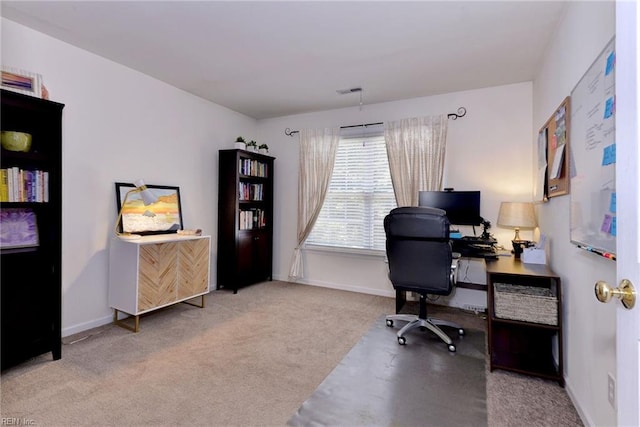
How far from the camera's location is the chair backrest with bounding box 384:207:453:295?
2.35 m

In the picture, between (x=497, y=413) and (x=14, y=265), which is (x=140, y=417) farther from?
(x=497, y=413)

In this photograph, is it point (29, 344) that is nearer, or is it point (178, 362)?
point (29, 344)

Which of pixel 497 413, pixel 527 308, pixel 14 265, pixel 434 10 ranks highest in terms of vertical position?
pixel 434 10

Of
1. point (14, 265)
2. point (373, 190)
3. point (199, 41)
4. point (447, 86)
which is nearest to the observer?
point (14, 265)

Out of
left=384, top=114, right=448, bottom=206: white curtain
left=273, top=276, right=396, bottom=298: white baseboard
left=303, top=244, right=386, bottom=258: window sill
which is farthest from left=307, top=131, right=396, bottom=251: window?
left=273, top=276, right=396, bottom=298: white baseboard

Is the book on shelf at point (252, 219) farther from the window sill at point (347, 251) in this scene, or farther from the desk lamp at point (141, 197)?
the desk lamp at point (141, 197)

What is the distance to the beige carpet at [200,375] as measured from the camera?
1.65 m

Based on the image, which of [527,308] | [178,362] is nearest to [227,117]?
[178,362]

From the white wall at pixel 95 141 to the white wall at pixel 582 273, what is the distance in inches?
144

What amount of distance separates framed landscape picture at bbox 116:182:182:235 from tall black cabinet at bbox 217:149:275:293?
0.63 meters

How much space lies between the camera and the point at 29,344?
6.70 ft

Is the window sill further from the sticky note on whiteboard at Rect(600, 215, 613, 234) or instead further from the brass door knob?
the brass door knob

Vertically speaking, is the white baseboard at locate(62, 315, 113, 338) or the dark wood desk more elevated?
the dark wood desk

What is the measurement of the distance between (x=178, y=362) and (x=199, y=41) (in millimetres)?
2553
